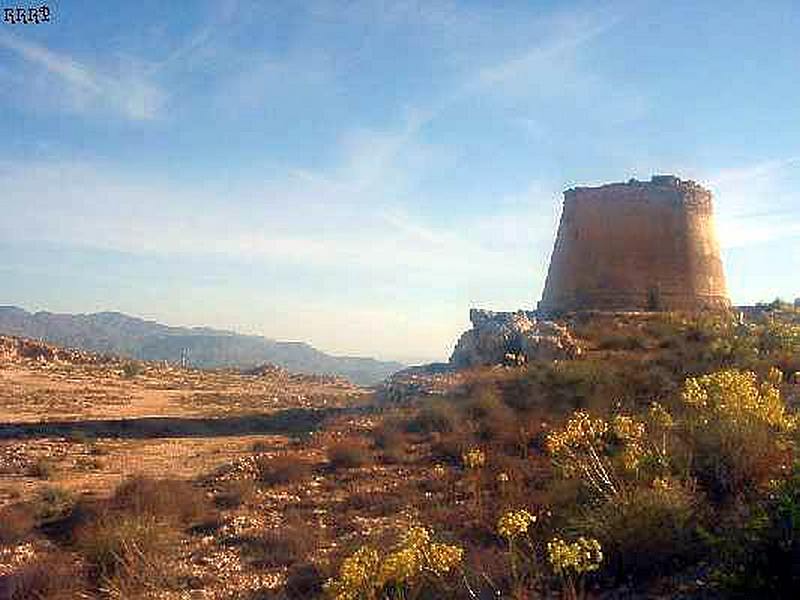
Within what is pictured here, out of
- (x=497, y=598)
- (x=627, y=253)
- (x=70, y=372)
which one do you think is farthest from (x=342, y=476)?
(x=70, y=372)

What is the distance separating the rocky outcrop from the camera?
18.2 metres

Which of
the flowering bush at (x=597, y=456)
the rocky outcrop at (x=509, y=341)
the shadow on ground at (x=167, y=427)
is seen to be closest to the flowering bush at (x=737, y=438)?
the flowering bush at (x=597, y=456)

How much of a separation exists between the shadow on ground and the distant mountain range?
81713 millimetres

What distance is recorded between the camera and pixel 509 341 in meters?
20.3

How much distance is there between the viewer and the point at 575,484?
6469mm

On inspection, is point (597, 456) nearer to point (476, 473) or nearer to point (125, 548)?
point (476, 473)

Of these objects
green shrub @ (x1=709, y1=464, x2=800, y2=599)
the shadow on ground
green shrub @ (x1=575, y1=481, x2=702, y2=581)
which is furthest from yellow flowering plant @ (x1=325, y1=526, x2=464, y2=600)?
the shadow on ground

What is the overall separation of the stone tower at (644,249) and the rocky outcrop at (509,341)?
2.52m

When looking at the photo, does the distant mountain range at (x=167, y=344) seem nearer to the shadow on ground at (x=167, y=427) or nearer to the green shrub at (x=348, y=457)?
the shadow on ground at (x=167, y=427)

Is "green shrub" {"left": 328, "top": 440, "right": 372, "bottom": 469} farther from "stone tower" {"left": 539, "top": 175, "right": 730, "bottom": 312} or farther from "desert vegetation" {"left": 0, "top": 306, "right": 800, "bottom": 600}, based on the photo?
"stone tower" {"left": 539, "top": 175, "right": 730, "bottom": 312}

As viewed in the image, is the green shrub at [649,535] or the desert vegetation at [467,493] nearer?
the desert vegetation at [467,493]

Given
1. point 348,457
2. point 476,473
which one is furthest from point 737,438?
point 348,457

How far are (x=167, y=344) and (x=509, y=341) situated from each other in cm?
11855

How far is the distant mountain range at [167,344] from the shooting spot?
11950cm
